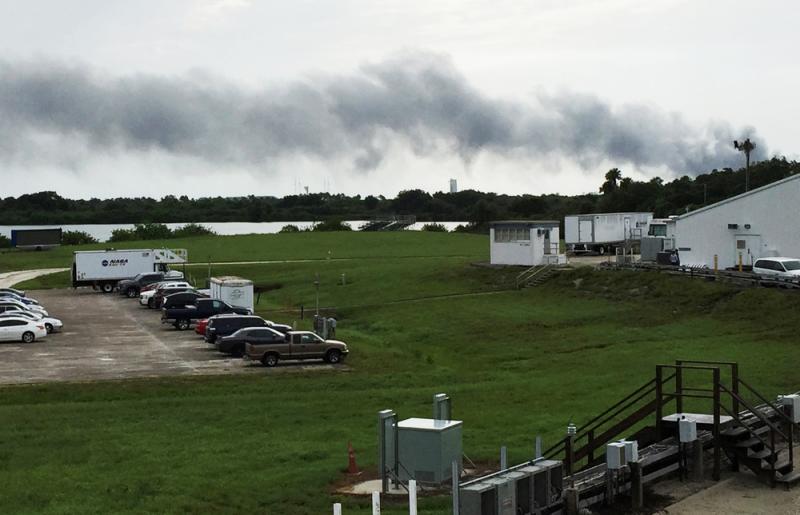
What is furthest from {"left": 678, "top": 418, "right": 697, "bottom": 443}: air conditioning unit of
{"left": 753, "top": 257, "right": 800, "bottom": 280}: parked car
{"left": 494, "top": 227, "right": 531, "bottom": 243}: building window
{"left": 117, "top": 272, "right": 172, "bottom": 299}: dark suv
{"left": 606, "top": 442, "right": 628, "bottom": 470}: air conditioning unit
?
{"left": 117, "top": 272, "right": 172, "bottom": 299}: dark suv

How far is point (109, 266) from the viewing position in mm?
80625

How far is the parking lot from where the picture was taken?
38.5 metres

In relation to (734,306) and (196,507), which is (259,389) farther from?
(734,306)

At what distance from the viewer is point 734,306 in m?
49.3

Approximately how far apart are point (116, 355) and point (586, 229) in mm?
49983

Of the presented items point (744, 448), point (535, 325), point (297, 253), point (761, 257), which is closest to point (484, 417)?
point (744, 448)

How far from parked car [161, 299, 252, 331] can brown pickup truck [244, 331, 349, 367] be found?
12.7m

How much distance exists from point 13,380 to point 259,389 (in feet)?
31.5

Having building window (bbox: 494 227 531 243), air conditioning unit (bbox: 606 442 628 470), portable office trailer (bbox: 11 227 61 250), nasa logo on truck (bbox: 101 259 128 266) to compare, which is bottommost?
air conditioning unit (bbox: 606 442 628 470)

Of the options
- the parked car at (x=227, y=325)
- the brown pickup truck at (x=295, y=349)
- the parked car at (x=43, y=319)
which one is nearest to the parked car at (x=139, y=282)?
the parked car at (x=43, y=319)

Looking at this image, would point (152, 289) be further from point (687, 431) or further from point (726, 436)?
point (687, 431)

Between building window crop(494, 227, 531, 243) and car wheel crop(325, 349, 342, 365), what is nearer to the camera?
car wheel crop(325, 349, 342, 365)

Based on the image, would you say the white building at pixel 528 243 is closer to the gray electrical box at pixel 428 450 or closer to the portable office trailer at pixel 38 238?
the gray electrical box at pixel 428 450

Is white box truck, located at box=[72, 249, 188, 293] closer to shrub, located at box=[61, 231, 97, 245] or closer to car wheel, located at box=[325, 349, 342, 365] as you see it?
car wheel, located at box=[325, 349, 342, 365]
